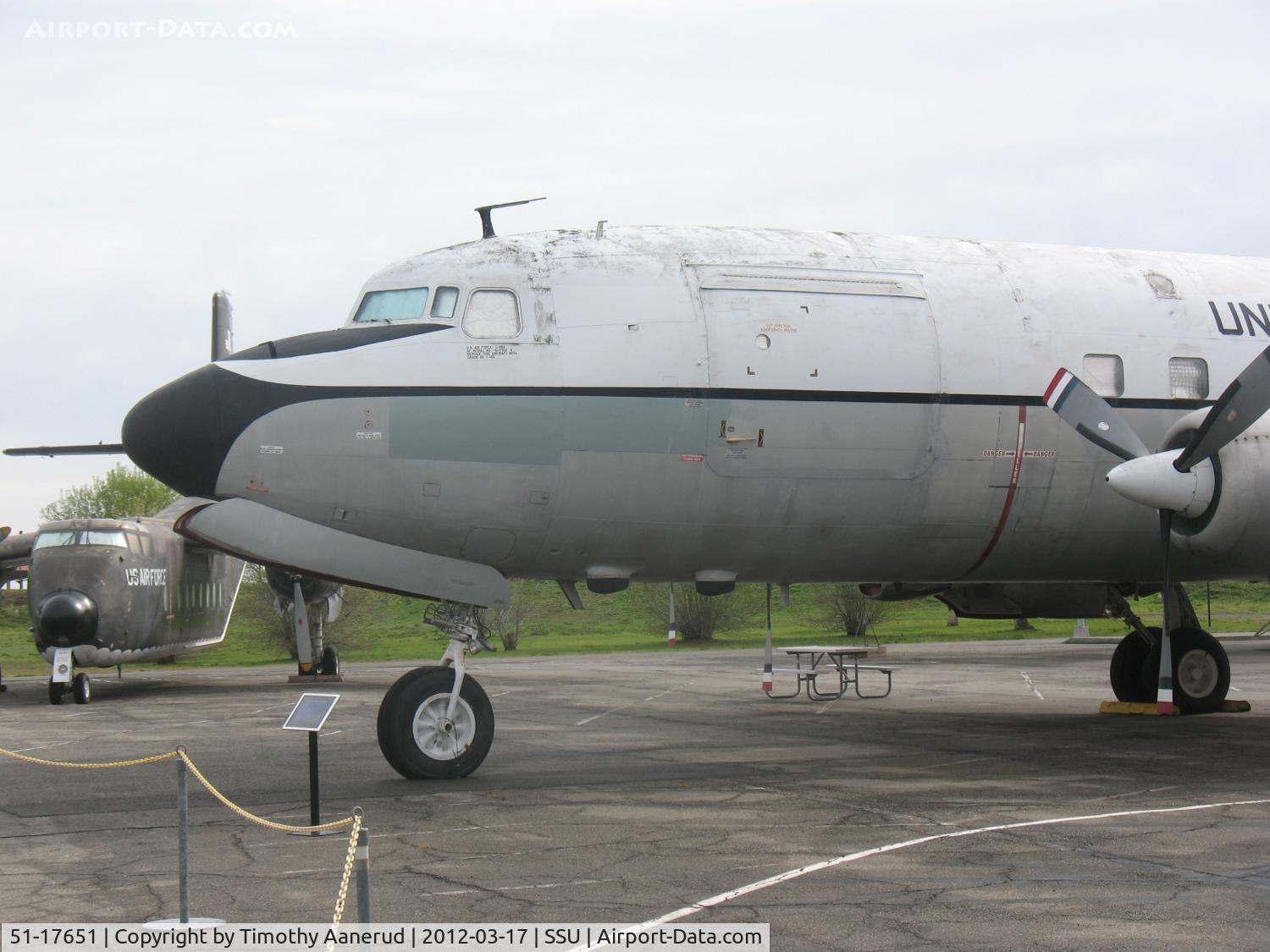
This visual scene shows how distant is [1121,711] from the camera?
62.9ft

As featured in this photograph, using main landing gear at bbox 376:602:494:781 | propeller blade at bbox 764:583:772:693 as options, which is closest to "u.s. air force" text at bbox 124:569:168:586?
propeller blade at bbox 764:583:772:693

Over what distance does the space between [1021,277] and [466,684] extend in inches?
294

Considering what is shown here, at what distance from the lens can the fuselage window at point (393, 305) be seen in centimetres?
1322

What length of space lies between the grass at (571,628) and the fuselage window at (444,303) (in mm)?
28597

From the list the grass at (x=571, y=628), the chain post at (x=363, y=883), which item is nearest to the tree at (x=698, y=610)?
the grass at (x=571, y=628)

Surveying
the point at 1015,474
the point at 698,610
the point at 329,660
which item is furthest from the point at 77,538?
the point at 698,610

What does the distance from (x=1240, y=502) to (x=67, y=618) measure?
21.0 metres

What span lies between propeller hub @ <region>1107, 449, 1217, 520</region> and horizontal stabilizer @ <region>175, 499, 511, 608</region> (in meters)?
6.10

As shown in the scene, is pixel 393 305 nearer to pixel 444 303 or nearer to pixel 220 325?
pixel 444 303

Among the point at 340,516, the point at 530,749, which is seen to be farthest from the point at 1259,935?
the point at 530,749

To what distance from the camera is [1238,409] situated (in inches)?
500

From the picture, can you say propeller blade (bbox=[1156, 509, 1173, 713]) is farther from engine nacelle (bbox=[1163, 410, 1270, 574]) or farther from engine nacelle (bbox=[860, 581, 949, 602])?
engine nacelle (bbox=[860, 581, 949, 602])

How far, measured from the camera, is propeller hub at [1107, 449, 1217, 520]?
1288 centimetres

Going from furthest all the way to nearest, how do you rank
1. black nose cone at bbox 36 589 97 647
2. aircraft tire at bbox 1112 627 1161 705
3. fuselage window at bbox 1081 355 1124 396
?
1. black nose cone at bbox 36 589 97 647
2. aircraft tire at bbox 1112 627 1161 705
3. fuselage window at bbox 1081 355 1124 396
